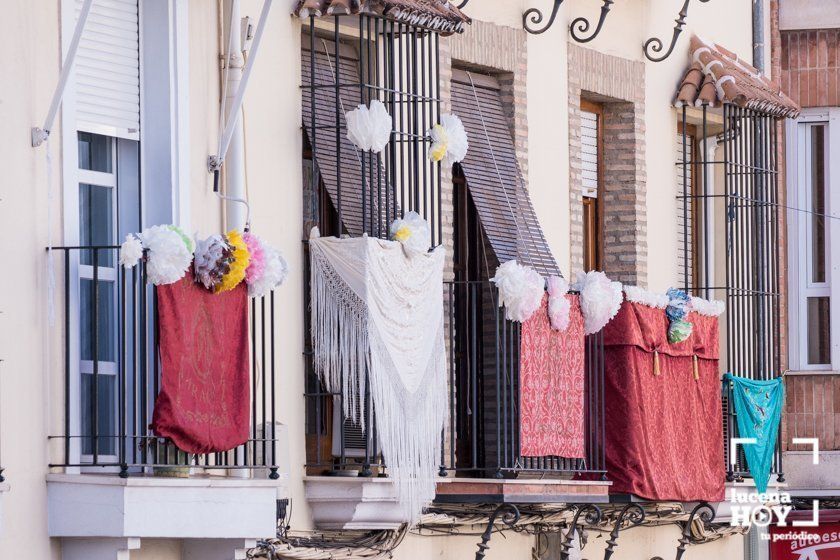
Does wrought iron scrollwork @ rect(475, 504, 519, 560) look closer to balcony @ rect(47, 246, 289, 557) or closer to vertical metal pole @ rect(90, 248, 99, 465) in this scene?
balcony @ rect(47, 246, 289, 557)

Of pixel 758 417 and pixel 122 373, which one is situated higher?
pixel 122 373

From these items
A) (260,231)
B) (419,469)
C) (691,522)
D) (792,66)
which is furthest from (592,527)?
(792,66)

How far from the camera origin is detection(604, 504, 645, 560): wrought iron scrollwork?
1734 centimetres

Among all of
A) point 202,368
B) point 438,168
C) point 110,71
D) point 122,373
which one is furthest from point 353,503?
point 110,71

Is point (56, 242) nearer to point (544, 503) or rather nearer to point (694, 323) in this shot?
point (544, 503)

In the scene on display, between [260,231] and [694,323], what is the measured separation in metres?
5.08

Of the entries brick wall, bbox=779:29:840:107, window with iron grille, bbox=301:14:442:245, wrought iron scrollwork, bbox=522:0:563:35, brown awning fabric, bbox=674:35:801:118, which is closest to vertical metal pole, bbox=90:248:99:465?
window with iron grille, bbox=301:14:442:245

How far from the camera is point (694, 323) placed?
58.9ft

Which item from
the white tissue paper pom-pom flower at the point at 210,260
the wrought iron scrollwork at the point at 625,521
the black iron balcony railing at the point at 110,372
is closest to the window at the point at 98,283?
the black iron balcony railing at the point at 110,372

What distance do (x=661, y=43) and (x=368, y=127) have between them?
219 inches

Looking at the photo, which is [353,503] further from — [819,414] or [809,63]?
[809,63]

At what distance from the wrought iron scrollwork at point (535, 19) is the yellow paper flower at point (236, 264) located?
554 centimetres

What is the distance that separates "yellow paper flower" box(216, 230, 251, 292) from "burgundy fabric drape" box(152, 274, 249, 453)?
10cm

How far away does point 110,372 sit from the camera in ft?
40.5
